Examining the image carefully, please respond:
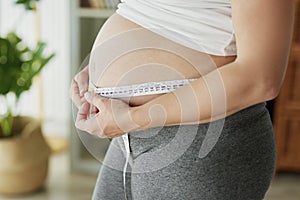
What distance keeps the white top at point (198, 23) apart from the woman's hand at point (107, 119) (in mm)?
147

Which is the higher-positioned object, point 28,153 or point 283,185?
point 28,153

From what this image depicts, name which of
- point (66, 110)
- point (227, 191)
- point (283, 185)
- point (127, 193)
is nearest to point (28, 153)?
point (66, 110)

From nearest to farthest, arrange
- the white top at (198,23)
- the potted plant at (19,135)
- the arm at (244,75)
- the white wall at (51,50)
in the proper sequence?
the arm at (244,75), the white top at (198,23), the potted plant at (19,135), the white wall at (51,50)

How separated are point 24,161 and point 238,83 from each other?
5.72 feet

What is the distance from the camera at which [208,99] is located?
2.81 feet

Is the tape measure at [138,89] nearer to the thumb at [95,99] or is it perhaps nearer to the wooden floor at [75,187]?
the thumb at [95,99]

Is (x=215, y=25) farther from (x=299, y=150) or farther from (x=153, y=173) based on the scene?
(x=299, y=150)

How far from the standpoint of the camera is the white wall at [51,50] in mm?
3133

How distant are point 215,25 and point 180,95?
0.14 metres

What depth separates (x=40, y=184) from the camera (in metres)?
2.54

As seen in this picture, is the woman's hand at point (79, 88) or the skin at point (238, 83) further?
the woman's hand at point (79, 88)

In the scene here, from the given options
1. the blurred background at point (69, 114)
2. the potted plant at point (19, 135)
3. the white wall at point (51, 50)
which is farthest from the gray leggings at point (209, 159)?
the white wall at point (51, 50)

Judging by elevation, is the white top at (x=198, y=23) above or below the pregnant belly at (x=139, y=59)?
above

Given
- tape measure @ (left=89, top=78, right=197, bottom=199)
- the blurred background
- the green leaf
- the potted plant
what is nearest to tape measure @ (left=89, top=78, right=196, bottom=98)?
tape measure @ (left=89, top=78, right=197, bottom=199)
